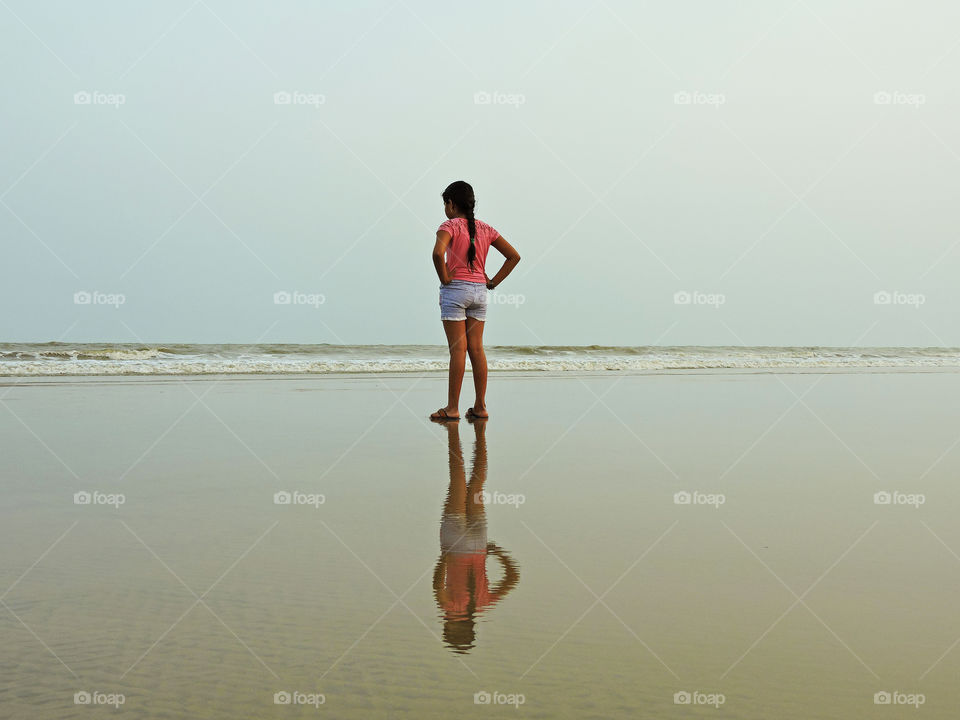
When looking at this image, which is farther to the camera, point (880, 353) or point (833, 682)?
point (880, 353)

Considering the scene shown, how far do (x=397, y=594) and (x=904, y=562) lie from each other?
4.75ft

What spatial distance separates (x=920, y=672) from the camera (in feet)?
5.67

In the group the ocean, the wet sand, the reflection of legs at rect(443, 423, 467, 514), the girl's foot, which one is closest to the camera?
the wet sand

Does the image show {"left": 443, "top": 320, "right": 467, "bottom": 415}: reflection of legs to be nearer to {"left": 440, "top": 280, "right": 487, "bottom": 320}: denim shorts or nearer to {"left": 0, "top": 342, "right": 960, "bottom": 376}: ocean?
{"left": 440, "top": 280, "right": 487, "bottom": 320}: denim shorts

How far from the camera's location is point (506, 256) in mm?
7551

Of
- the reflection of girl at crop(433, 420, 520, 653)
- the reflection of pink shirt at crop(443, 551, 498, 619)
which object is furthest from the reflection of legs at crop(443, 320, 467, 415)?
the reflection of pink shirt at crop(443, 551, 498, 619)

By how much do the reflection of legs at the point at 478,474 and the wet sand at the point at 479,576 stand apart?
0.03 meters

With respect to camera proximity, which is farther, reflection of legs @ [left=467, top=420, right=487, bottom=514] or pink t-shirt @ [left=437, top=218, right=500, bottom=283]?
pink t-shirt @ [left=437, top=218, right=500, bottom=283]

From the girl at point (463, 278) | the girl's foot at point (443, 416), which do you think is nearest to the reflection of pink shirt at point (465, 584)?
the girl's foot at point (443, 416)

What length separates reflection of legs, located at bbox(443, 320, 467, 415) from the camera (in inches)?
265

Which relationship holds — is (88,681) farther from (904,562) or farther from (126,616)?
(904,562)

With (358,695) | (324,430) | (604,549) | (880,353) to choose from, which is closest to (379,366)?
(324,430)

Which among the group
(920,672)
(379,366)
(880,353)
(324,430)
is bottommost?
(920,672)

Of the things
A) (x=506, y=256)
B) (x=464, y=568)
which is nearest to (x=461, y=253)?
(x=506, y=256)
